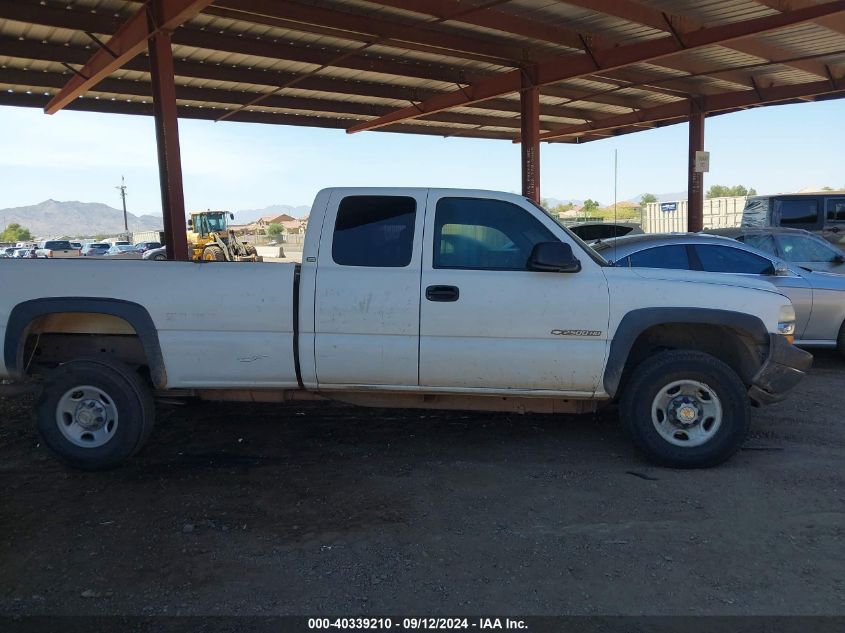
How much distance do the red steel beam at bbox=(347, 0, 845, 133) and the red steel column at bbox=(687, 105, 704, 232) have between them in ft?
21.2

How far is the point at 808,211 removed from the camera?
13.4 metres

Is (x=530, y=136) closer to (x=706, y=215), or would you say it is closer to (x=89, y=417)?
(x=89, y=417)

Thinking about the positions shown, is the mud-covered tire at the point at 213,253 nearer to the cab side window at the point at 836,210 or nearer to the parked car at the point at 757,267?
the parked car at the point at 757,267

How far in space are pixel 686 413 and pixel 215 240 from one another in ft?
82.3

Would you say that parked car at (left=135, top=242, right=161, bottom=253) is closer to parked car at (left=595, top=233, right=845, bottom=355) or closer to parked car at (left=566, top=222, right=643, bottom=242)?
parked car at (left=566, top=222, right=643, bottom=242)

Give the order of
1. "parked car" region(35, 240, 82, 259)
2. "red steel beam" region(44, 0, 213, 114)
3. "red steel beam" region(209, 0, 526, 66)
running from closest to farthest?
"red steel beam" region(44, 0, 213, 114) < "red steel beam" region(209, 0, 526, 66) < "parked car" region(35, 240, 82, 259)

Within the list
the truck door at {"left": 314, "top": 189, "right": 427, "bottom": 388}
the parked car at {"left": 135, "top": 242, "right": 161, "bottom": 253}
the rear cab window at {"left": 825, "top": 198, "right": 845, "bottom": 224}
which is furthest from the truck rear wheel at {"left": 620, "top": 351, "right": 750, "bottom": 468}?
the parked car at {"left": 135, "top": 242, "right": 161, "bottom": 253}

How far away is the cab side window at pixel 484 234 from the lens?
191 inches

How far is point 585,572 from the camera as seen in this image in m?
3.45

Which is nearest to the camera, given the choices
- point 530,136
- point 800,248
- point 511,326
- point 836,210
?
point 511,326

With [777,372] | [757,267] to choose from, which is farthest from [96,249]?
[777,372]

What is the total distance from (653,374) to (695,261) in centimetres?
350

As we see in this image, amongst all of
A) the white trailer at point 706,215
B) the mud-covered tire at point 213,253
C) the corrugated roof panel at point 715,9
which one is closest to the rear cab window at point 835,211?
the corrugated roof panel at point 715,9

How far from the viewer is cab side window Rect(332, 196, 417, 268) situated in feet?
15.9
